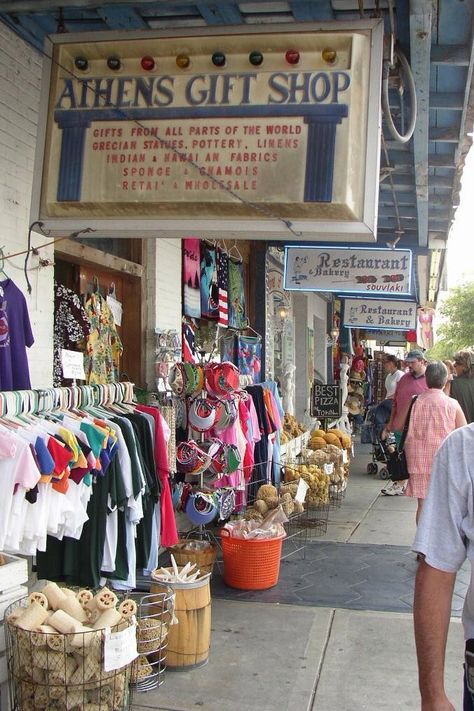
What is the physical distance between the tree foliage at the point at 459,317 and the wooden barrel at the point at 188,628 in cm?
5114

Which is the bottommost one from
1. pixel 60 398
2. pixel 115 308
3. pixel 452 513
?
pixel 452 513

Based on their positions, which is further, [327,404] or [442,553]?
[327,404]

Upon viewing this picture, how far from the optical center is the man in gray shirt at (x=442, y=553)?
2172 mm

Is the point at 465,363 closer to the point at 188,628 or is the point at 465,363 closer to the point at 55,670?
the point at 188,628

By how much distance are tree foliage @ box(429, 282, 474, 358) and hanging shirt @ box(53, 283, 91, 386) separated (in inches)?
1982

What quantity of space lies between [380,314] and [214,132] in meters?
11.6

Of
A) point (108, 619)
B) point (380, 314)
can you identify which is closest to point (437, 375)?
point (108, 619)

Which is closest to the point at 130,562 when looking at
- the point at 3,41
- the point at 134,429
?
the point at 134,429

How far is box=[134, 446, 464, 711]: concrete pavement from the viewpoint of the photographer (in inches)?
168

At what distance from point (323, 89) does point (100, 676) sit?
3.10 m

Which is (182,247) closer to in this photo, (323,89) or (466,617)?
(323,89)

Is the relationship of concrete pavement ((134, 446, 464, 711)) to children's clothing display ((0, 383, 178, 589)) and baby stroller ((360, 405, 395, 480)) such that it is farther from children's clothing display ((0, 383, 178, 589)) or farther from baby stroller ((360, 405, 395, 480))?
baby stroller ((360, 405, 395, 480))

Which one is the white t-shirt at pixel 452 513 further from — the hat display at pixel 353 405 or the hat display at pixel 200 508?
the hat display at pixel 353 405

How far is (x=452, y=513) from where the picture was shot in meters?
2.19
